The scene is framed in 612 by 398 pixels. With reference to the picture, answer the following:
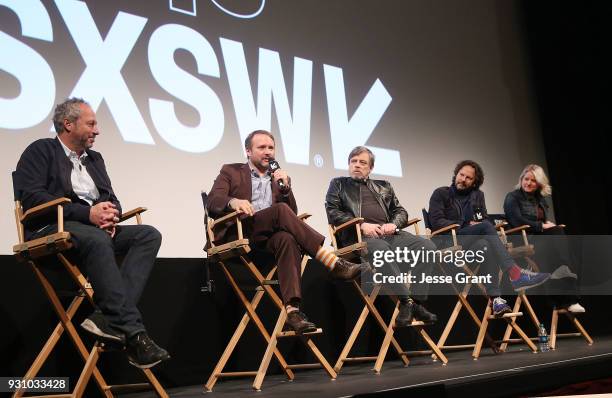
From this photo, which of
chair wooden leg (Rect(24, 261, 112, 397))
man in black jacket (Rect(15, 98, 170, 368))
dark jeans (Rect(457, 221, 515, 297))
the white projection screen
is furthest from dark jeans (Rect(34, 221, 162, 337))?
dark jeans (Rect(457, 221, 515, 297))

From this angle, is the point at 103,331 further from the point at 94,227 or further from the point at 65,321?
the point at 94,227

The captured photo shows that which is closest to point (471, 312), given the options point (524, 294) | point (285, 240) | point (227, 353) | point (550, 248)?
point (524, 294)

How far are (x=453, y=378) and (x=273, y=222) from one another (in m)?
1.11

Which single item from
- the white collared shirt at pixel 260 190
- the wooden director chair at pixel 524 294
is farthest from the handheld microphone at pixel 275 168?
the wooden director chair at pixel 524 294

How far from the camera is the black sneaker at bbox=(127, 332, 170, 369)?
240cm

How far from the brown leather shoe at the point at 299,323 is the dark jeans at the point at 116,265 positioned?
662 millimetres

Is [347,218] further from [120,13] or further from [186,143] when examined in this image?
[120,13]

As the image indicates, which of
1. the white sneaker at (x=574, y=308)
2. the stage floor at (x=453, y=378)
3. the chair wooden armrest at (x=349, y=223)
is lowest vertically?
the white sneaker at (x=574, y=308)

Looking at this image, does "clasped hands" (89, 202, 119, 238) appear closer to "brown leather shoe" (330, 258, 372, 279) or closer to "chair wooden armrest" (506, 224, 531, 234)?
"brown leather shoe" (330, 258, 372, 279)

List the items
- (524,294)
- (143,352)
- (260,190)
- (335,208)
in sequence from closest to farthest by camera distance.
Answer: (143,352) < (260,190) < (335,208) < (524,294)

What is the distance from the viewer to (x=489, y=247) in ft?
14.4

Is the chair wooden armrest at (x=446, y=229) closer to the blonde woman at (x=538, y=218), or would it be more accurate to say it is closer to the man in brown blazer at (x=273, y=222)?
the man in brown blazer at (x=273, y=222)

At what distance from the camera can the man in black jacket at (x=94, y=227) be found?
243 centimetres

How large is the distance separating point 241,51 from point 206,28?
0.99 ft
